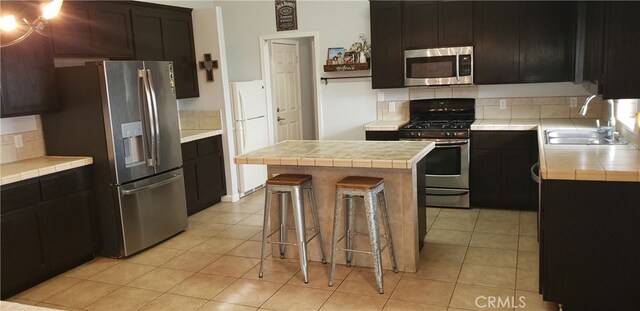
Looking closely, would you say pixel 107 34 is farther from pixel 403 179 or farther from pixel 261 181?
pixel 403 179

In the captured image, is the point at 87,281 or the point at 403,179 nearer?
the point at 403,179

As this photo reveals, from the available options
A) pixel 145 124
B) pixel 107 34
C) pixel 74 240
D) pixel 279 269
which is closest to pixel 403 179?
pixel 279 269

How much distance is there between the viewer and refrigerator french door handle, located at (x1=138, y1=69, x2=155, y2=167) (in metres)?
4.16

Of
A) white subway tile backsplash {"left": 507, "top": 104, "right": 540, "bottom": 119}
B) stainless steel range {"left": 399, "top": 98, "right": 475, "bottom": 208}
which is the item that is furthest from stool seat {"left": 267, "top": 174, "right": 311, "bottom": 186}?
white subway tile backsplash {"left": 507, "top": 104, "right": 540, "bottom": 119}

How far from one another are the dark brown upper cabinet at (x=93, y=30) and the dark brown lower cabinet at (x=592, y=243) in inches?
154

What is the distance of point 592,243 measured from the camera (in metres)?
2.66

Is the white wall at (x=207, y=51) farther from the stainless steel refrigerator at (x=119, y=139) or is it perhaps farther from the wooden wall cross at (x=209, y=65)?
the stainless steel refrigerator at (x=119, y=139)

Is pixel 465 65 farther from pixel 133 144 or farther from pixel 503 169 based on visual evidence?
pixel 133 144

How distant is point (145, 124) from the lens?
420cm

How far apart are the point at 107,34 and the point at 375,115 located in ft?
9.94

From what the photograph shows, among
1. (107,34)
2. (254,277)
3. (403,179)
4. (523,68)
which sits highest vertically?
(107,34)

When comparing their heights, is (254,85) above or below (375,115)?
above

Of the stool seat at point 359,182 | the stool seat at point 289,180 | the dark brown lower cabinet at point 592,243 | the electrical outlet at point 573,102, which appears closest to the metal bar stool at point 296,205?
the stool seat at point 289,180

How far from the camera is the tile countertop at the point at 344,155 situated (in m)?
3.23
